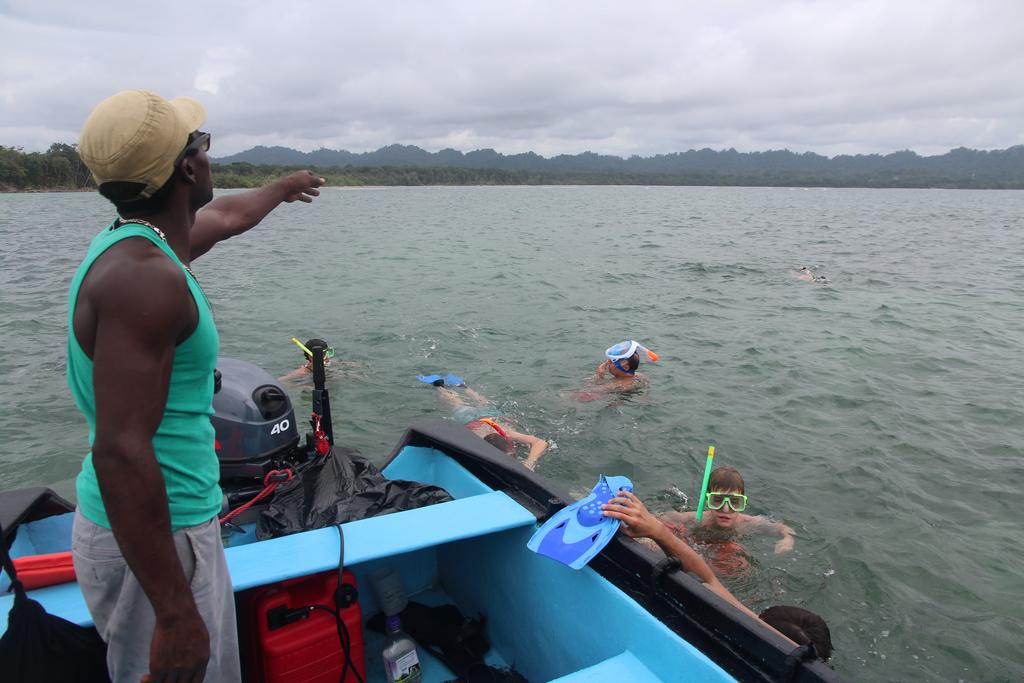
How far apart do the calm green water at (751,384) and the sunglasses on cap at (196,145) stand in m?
4.58

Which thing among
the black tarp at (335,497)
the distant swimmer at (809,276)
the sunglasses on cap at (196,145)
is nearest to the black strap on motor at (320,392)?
the black tarp at (335,497)

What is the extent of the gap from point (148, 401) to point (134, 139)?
0.59 meters

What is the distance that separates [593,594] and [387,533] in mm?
897

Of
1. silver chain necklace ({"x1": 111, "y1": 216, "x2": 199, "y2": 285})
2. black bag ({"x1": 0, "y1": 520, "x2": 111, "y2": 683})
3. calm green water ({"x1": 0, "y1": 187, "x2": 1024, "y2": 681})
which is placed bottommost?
calm green water ({"x1": 0, "y1": 187, "x2": 1024, "y2": 681})

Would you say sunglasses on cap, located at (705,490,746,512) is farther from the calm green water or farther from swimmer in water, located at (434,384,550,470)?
swimmer in water, located at (434,384,550,470)

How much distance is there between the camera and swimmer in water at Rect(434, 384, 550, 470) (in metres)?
5.65

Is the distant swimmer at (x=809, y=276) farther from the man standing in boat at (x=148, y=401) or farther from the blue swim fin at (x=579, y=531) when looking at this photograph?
the man standing in boat at (x=148, y=401)

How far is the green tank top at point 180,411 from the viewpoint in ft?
4.86

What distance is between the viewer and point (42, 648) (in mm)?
1804

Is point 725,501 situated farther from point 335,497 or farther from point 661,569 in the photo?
point 335,497

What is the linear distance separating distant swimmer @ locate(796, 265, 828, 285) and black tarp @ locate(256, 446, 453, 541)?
52.4ft

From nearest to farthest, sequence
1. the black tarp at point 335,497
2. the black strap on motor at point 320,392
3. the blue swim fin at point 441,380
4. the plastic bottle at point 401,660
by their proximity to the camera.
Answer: the plastic bottle at point 401,660 → the black tarp at point 335,497 → the black strap on motor at point 320,392 → the blue swim fin at point 441,380

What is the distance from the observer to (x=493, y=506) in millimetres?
3129

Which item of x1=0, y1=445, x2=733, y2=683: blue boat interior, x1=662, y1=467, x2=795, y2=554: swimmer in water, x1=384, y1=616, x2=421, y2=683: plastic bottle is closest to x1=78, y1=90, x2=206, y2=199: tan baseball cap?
x1=0, y1=445, x2=733, y2=683: blue boat interior
